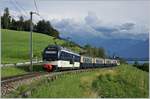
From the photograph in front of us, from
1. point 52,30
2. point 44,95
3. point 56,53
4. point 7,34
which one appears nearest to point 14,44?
point 7,34

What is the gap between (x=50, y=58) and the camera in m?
44.5

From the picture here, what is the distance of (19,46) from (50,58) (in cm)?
6702

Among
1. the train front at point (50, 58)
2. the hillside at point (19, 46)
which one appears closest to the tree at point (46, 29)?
the hillside at point (19, 46)

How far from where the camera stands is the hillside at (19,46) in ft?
291

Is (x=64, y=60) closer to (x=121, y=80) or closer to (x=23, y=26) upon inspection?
(x=121, y=80)

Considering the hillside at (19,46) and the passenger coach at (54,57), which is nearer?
the passenger coach at (54,57)

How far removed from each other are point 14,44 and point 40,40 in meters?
15.9

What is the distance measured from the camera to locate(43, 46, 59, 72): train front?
44094mm

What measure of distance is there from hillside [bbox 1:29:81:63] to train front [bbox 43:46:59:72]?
2887 cm

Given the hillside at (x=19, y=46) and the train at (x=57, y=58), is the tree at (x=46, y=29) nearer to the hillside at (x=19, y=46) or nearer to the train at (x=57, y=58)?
the hillside at (x=19, y=46)

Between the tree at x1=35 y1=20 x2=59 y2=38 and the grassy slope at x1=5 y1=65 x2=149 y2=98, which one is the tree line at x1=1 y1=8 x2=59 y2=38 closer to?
the tree at x1=35 y1=20 x2=59 y2=38

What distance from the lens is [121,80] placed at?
167 ft

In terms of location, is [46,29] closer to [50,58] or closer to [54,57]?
[50,58]

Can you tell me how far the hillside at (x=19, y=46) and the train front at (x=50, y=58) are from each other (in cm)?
2887
